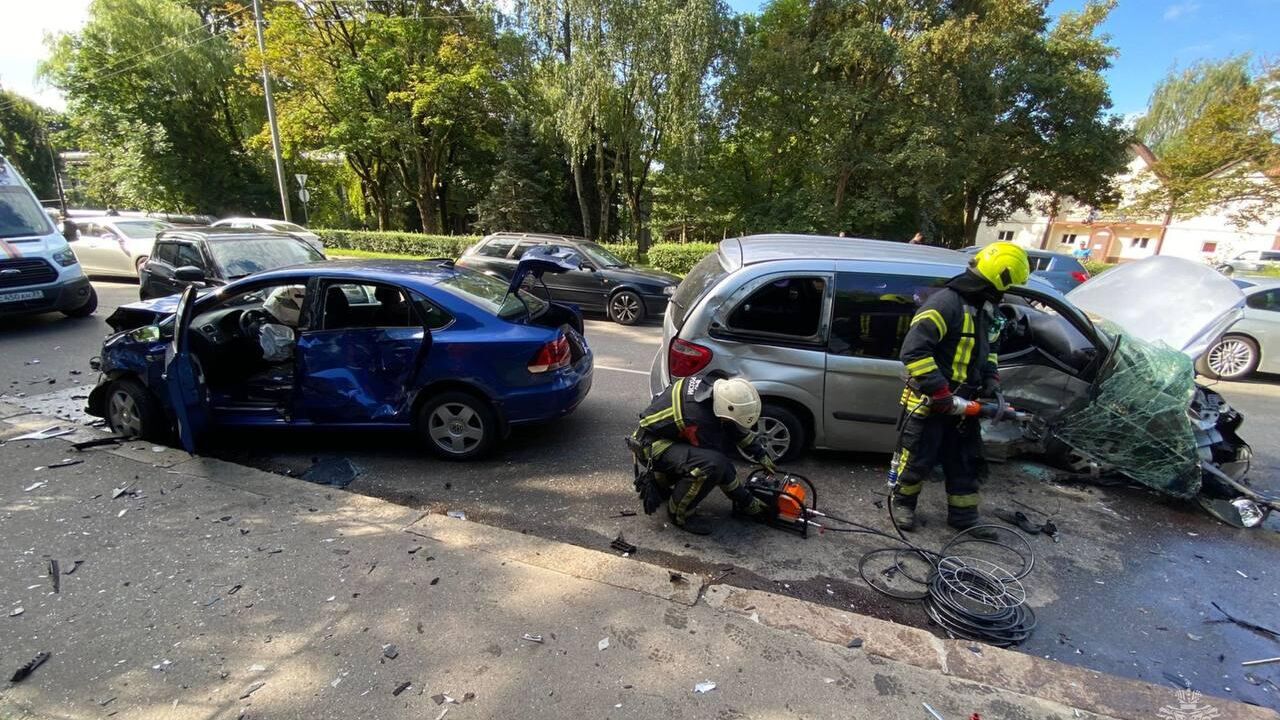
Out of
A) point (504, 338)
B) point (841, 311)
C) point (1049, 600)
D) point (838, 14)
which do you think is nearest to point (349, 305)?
point (504, 338)

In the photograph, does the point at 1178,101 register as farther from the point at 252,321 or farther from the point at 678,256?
the point at 252,321

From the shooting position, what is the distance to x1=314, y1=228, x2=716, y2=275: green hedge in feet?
50.6

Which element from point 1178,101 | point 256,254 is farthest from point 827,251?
point 1178,101

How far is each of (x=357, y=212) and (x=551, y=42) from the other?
87.1ft

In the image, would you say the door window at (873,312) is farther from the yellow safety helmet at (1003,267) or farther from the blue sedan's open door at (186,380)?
the blue sedan's open door at (186,380)

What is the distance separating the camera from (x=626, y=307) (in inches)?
404

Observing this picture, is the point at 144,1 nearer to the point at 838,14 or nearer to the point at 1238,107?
the point at 838,14

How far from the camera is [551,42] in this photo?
17953mm

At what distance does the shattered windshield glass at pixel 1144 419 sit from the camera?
12.6 feet

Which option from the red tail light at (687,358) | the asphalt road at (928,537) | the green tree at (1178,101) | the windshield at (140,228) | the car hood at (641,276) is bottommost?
the asphalt road at (928,537)

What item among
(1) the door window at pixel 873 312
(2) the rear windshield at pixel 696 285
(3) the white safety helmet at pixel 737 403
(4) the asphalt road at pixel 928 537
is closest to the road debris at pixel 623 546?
(4) the asphalt road at pixel 928 537

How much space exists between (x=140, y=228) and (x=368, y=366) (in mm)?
13874

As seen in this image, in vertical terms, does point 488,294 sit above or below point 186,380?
above

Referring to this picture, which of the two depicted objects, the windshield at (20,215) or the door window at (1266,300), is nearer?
the door window at (1266,300)
